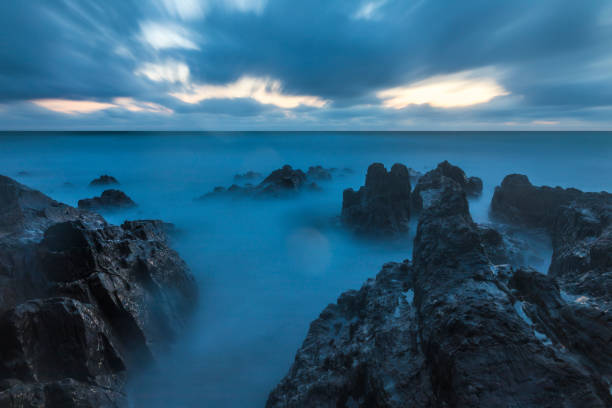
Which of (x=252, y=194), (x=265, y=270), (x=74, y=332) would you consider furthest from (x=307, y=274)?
(x=252, y=194)

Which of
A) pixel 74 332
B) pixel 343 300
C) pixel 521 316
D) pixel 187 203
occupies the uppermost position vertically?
pixel 521 316

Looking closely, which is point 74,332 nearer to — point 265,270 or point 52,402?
point 52,402

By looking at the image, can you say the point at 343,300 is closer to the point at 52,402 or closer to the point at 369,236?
the point at 52,402

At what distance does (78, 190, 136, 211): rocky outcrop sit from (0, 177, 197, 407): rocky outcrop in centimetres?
1451

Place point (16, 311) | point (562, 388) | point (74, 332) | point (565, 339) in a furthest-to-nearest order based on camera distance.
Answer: point (74, 332), point (16, 311), point (565, 339), point (562, 388)

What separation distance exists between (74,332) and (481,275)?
7359 millimetres

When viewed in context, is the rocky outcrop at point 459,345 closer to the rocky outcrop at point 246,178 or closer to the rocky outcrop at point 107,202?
the rocky outcrop at point 107,202

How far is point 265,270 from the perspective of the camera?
13.2 metres

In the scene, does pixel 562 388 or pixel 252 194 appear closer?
pixel 562 388

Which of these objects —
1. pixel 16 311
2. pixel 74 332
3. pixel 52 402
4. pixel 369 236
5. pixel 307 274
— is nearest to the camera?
pixel 52 402

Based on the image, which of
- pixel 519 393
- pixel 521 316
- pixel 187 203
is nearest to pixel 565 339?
pixel 521 316

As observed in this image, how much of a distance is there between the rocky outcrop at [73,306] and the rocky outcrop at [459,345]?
3.50 m

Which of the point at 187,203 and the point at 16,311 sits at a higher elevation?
the point at 16,311

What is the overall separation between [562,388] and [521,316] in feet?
3.13
